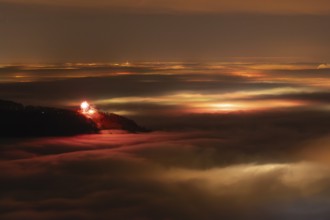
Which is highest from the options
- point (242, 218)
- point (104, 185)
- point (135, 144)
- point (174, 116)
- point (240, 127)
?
point (174, 116)

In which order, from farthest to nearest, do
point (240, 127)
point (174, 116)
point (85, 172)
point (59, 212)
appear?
point (174, 116) → point (240, 127) → point (85, 172) → point (59, 212)

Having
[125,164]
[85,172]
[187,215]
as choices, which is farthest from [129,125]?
[187,215]

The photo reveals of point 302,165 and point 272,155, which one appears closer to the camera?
point 302,165

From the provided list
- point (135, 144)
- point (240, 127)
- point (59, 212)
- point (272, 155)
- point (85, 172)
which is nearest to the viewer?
point (59, 212)

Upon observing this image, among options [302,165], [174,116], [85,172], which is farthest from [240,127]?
[85,172]

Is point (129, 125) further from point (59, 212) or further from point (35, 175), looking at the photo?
point (59, 212)

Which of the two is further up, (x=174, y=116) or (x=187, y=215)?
(x=174, y=116)
